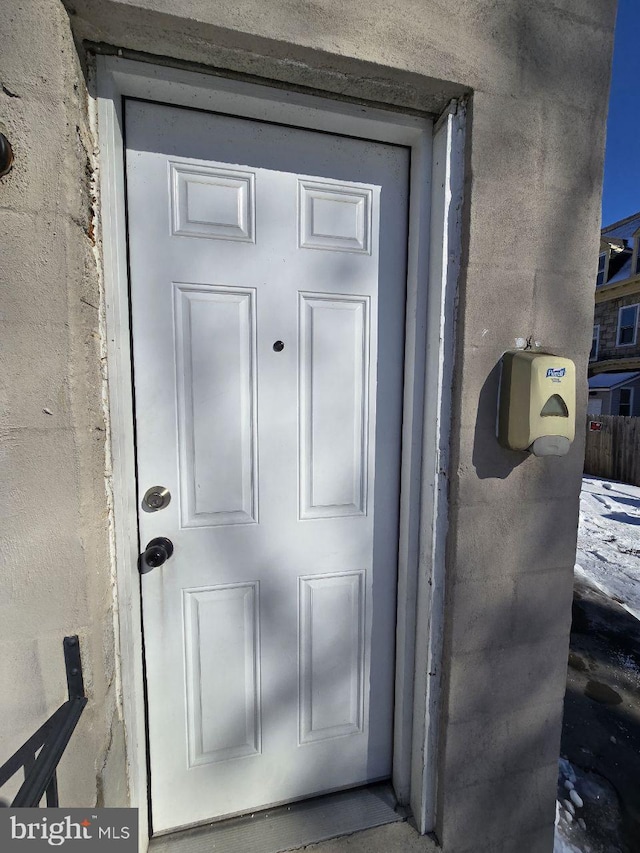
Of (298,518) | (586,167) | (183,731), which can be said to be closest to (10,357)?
(298,518)

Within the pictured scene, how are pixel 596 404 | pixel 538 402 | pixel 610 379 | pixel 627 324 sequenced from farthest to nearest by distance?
pixel 596 404
pixel 610 379
pixel 627 324
pixel 538 402

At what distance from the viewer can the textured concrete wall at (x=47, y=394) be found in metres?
0.92

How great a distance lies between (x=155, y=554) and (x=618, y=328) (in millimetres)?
15523

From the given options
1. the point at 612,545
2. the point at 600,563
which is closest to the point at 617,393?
the point at 612,545

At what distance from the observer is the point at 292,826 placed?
1452 mm

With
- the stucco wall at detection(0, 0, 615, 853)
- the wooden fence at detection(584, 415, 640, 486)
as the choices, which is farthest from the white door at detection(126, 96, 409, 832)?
the wooden fence at detection(584, 415, 640, 486)

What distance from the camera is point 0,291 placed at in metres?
0.94

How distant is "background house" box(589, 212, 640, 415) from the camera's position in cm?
1198

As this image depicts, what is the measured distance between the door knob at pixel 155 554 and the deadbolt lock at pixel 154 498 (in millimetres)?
107

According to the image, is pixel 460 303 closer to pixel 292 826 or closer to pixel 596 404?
pixel 292 826

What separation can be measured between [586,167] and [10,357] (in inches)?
72.7

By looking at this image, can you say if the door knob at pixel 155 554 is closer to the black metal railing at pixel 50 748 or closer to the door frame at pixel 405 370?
the door frame at pixel 405 370

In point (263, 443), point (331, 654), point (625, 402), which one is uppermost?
point (625, 402)

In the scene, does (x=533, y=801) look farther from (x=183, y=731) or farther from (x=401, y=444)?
(x=401, y=444)
